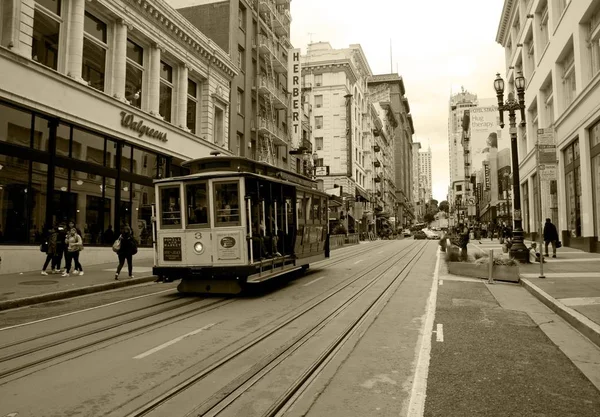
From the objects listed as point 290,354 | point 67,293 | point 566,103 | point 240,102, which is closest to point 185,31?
point 240,102

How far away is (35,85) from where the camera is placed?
56.7 ft

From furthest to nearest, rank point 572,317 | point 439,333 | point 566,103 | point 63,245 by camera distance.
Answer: point 566,103 < point 63,245 < point 572,317 < point 439,333

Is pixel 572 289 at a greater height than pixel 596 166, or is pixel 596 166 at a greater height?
pixel 596 166

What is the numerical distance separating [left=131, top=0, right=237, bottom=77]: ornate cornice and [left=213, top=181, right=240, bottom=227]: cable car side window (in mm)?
16185

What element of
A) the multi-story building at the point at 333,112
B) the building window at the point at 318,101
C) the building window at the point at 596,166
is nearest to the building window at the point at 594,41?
the building window at the point at 596,166

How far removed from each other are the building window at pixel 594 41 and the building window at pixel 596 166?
2.69m

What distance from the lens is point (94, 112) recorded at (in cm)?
2047

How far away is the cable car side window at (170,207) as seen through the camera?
11.8 metres

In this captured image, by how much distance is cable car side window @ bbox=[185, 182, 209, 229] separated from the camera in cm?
1151

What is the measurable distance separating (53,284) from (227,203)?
6.07m

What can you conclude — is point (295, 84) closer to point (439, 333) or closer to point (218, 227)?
point (218, 227)

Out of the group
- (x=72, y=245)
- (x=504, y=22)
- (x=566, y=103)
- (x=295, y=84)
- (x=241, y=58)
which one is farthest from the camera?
(x=295, y=84)

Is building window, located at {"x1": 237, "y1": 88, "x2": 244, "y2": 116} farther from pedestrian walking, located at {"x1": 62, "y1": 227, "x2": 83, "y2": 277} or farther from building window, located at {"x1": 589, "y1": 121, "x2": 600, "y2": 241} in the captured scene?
building window, located at {"x1": 589, "y1": 121, "x2": 600, "y2": 241}

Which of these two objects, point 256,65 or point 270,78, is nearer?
point 256,65
